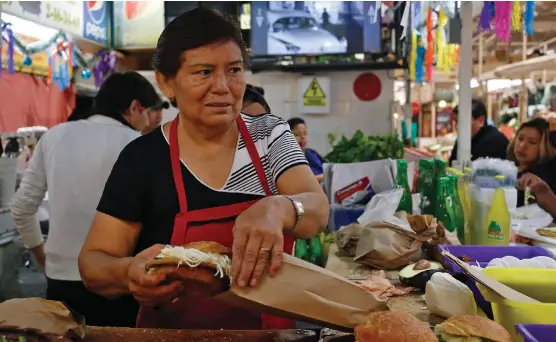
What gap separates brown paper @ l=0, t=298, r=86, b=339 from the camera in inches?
45.8

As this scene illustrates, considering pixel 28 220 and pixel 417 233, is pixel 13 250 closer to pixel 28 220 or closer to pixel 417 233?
pixel 28 220

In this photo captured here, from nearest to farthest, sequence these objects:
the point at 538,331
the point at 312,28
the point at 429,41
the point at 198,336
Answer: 1. the point at 538,331
2. the point at 198,336
3. the point at 429,41
4. the point at 312,28

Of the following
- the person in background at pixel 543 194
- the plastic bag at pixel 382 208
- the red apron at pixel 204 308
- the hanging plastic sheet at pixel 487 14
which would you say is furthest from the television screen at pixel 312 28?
the red apron at pixel 204 308

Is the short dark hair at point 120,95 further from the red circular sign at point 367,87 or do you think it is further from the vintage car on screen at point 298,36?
the red circular sign at point 367,87

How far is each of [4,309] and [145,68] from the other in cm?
674

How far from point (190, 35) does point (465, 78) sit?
2.72m

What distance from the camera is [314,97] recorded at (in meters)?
6.25

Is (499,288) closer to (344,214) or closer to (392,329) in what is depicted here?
(392,329)

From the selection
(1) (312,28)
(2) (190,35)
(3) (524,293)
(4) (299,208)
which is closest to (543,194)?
(3) (524,293)

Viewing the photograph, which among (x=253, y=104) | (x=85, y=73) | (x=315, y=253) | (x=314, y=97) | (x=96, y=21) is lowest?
(x=315, y=253)

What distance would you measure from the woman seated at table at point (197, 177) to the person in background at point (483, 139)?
415cm

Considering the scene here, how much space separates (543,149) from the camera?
4.13m

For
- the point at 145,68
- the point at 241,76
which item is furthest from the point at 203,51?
the point at 145,68

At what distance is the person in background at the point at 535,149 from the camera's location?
403 centimetres
